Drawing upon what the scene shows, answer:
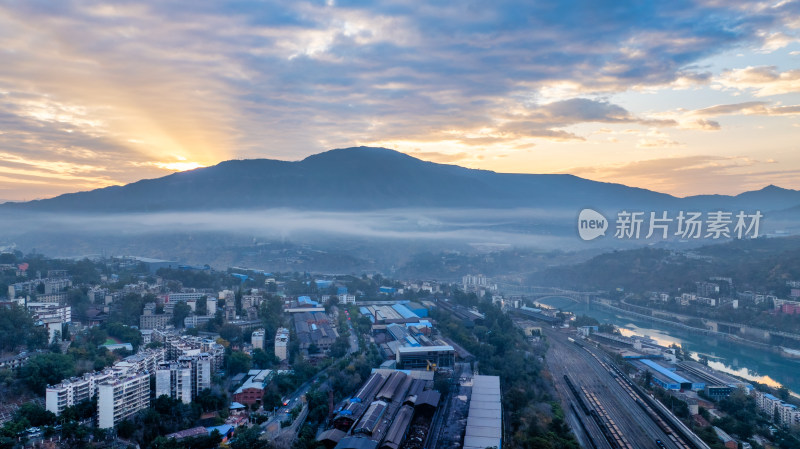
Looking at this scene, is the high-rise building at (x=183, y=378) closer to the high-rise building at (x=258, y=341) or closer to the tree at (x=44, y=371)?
the tree at (x=44, y=371)

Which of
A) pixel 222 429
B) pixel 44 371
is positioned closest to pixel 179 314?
pixel 44 371

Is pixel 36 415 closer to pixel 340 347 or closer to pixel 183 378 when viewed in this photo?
pixel 183 378

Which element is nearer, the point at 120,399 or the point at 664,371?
the point at 120,399

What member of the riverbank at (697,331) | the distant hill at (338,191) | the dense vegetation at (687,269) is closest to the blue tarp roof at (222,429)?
the riverbank at (697,331)

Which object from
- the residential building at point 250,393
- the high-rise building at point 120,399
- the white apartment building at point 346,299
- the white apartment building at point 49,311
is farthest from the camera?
the white apartment building at point 346,299

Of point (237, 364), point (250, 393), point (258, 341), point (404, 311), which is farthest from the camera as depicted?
point (404, 311)
